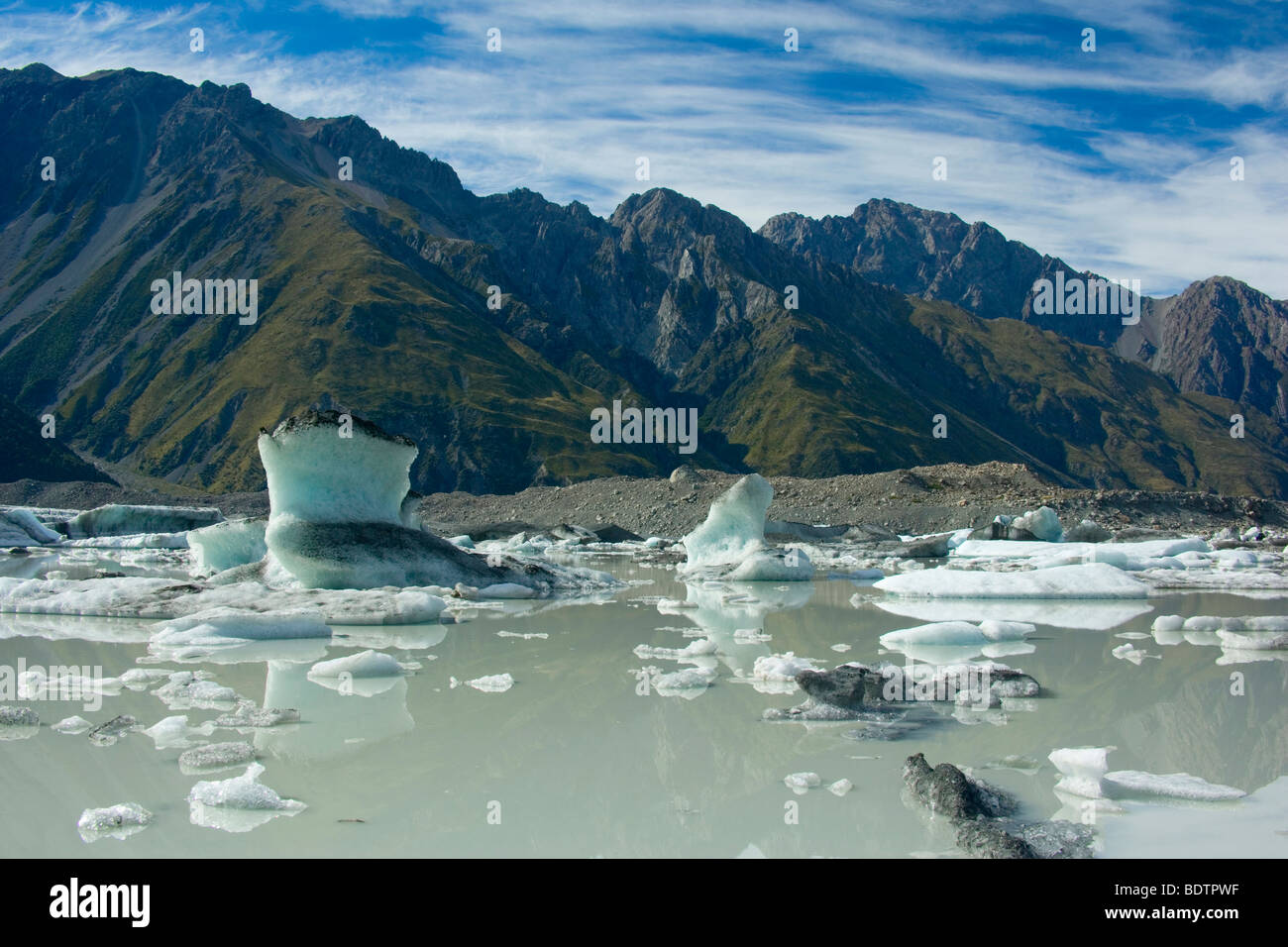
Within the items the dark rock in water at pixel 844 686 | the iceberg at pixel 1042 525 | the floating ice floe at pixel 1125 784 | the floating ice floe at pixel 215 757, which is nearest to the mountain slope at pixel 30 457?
the iceberg at pixel 1042 525

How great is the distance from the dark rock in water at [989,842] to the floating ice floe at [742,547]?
1825cm

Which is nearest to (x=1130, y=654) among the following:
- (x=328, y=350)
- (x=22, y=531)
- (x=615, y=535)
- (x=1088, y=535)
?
(x=1088, y=535)

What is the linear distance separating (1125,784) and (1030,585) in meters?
12.9

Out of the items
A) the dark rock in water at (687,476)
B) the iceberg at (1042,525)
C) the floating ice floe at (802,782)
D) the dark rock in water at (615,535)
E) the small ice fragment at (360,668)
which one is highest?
the dark rock in water at (687,476)

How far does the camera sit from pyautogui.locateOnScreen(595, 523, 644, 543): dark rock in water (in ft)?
142

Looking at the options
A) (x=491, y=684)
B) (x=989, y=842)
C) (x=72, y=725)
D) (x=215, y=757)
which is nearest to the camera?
(x=989, y=842)

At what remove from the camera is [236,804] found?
248 inches

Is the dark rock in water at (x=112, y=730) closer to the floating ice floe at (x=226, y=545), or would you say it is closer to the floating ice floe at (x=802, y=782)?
the floating ice floe at (x=802, y=782)

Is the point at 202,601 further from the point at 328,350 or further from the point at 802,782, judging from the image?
the point at 328,350

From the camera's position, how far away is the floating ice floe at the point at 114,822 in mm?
5824

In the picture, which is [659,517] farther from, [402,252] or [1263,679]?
[402,252]

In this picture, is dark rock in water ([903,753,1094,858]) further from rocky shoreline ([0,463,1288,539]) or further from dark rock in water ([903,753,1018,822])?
rocky shoreline ([0,463,1288,539])
